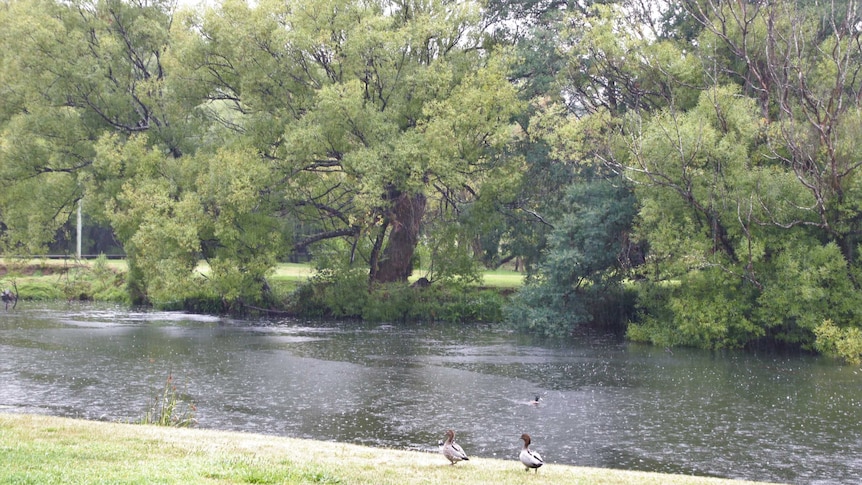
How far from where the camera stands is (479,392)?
25.2m

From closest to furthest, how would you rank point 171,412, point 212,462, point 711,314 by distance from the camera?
1. point 212,462
2. point 171,412
3. point 711,314

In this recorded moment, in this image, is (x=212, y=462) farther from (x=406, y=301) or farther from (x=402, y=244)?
(x=402, y=244)

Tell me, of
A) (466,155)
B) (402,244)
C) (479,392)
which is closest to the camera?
(479,392)

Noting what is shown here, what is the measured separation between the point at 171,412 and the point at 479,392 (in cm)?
882

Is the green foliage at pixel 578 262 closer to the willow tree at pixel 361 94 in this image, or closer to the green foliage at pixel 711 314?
the green foliage at pixel 711 314

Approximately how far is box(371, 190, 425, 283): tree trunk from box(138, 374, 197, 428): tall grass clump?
22.8m

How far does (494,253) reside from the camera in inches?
1783

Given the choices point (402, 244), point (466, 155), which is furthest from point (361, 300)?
point (466, 155)

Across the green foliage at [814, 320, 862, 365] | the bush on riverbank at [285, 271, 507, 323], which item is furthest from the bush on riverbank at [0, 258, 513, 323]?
the green foliage at [814, 320, 862, 365]

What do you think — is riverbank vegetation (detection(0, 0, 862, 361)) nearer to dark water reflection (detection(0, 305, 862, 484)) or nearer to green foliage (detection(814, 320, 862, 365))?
green foliage (detection(814, 320, 862, 365))

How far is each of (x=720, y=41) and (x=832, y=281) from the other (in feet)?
34.9

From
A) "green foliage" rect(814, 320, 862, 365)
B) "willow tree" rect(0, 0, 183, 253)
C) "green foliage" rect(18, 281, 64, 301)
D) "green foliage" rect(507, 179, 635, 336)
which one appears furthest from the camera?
"green foliage" rect(18, 281, 64, 301)

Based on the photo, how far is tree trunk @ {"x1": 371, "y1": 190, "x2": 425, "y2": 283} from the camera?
46.2 metres

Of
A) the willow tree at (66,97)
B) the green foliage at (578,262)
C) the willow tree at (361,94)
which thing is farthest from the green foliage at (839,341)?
the willow tree at (66,97)
